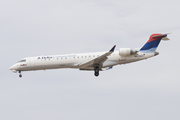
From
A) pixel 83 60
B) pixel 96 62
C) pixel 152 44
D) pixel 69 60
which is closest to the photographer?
pixel 96 62

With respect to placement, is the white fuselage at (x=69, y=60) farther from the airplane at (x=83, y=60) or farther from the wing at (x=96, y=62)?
the wing at (x=96, y=62)

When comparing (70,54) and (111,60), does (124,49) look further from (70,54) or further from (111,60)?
(70,54)

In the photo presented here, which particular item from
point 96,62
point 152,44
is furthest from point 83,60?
point 152,44

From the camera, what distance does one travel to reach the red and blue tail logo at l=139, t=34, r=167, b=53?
1321 inches

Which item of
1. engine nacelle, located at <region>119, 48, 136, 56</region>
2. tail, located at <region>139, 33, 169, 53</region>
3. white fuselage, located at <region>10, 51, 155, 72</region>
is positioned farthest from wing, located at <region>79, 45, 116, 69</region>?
tail, located at <region>139, 33, 169, 53</region>

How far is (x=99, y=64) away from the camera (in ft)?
107

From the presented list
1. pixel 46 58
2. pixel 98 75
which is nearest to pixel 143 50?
pixel 98 75

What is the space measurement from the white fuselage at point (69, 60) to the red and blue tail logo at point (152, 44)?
61 centimetres

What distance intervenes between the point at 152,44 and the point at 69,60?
33.1 ft

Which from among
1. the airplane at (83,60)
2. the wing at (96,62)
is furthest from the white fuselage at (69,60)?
the wing at (96,62)

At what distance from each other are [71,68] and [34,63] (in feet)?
14.3

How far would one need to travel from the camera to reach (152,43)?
111 feet

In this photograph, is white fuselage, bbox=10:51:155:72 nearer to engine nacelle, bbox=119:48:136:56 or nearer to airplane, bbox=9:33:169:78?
airplane, bbox=9:33:169:78

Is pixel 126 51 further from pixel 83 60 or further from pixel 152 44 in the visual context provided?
pixel 83 60
